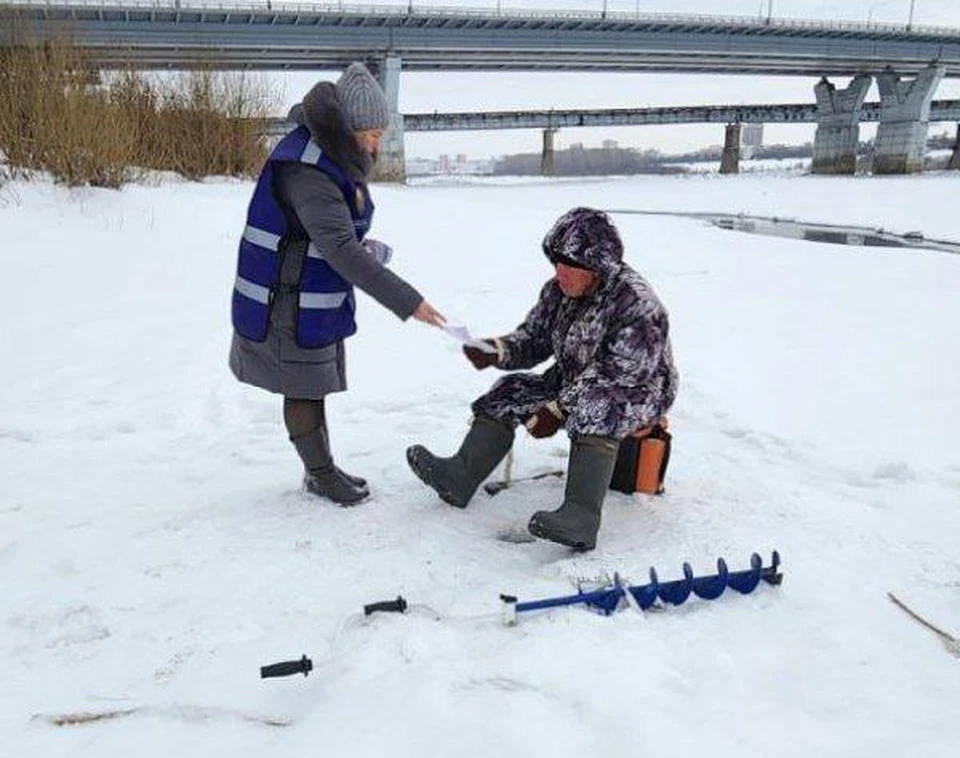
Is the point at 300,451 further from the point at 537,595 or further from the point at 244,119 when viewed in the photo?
the point at 244,119

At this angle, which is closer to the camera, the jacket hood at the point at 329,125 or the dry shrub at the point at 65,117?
the jacket hood at the point at 329,125

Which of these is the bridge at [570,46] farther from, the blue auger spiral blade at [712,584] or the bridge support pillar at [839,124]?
the blue auger spiral blade at [712,584]

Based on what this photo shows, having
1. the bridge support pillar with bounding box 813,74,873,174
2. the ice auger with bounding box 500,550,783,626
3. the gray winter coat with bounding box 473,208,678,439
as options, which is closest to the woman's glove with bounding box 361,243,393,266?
Answer: the gray winter coat with bounding box 473,208,678,439

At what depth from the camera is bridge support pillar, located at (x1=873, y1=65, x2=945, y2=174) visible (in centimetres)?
4391

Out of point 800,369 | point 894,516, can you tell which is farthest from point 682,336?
point 894,516

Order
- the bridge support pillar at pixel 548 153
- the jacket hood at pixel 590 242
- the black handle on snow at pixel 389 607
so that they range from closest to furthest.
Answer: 1. the black handle on snow at pixel 389 607
2. the jacket hood at pixel 590 242
3. the bridge support pillar at pixel 548 153

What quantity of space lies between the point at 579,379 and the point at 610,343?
17 centimetres

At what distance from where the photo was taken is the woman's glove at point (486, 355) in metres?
3.05

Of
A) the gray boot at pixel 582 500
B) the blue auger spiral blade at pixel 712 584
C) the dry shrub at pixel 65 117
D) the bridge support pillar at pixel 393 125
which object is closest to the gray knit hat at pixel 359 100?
the gray boot at pixel 582 500

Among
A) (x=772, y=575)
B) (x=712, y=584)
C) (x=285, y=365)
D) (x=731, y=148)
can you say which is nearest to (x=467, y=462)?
(x=285, y=365)

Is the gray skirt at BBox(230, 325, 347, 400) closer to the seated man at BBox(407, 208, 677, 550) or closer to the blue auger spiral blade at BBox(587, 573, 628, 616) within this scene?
the seated man at BBox(407, 208, 677, 550)

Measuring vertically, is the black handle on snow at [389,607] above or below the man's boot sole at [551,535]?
below

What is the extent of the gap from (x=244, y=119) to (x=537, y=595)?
14.5 meters

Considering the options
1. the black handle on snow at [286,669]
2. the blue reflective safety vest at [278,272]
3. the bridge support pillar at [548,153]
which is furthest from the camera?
the bridge support pillar at [548,153]
